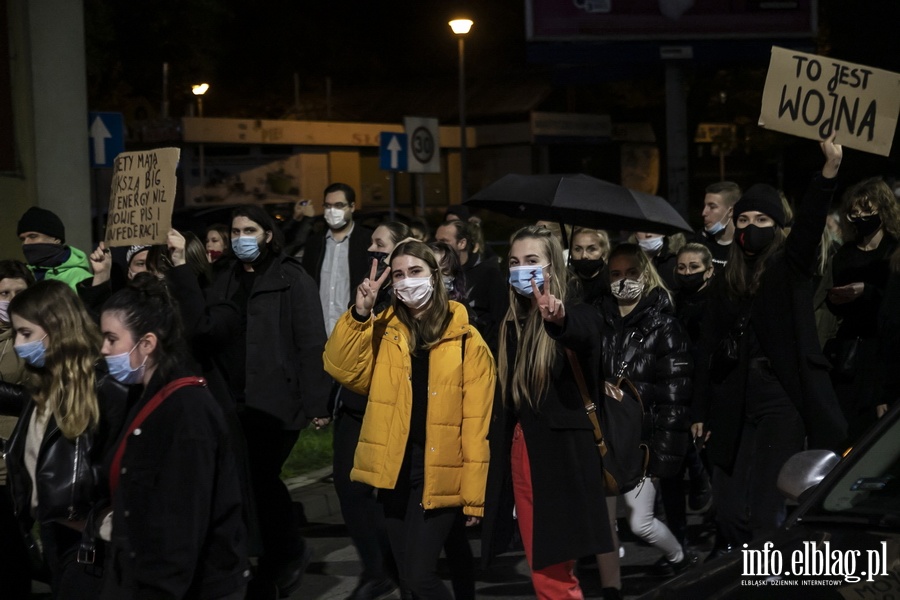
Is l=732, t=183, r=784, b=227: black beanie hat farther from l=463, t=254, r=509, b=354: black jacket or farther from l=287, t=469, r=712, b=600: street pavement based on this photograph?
l=463, t=254, r=509, b=354: black jacket

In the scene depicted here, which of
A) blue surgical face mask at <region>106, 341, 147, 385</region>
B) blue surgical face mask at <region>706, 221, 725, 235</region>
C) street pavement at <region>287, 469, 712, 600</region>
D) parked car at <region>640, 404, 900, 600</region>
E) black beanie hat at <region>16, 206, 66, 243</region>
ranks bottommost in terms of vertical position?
street pavement at <region>287, 469, 712, 600</region>

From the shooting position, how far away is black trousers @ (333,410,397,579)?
6547mm

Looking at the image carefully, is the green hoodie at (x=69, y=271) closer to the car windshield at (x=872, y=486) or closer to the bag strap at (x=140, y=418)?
the bag strap at (x=140, y=418)

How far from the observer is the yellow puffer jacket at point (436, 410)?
17.6 ft

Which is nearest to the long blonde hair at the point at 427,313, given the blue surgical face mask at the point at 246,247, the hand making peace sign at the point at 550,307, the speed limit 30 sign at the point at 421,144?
the hand making peace sign at the point at 550,307

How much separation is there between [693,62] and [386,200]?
23.0 m

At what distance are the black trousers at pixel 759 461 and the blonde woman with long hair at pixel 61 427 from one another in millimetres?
2931

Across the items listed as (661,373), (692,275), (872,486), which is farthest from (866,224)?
(872,486)

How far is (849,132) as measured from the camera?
5.73 metres

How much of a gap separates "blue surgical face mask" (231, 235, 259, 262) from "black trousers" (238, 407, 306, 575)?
83 centimetres

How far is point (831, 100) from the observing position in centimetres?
575

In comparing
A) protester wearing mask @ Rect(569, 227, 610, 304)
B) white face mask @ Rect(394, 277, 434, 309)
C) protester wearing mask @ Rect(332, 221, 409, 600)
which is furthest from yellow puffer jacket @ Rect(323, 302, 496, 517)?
protester wearing mask @ Rect(569, 227, 610, 304)

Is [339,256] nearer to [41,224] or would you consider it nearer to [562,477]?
[41,224]

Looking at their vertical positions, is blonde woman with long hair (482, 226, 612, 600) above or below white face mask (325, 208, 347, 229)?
below
